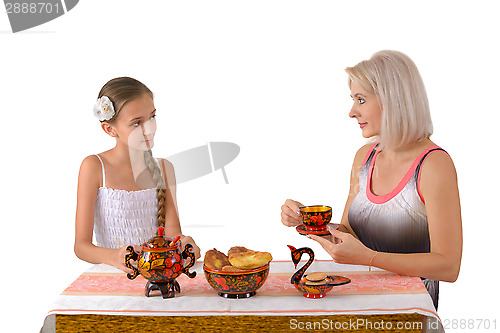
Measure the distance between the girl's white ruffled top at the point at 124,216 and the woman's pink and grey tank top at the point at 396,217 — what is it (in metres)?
1.23

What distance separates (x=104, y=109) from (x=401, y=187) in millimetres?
1752

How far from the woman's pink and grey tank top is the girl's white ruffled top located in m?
1.23

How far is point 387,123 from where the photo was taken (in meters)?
3.00

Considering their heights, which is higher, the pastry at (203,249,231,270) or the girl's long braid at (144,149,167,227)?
the girl's long braid at (144,149,167,227)

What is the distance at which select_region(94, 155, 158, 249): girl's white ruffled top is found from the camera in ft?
10.8

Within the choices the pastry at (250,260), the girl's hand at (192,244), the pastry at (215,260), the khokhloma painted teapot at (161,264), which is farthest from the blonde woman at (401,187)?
the khokhloma painted teapot at (161,264)

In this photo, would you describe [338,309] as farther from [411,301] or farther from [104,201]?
[104,201]

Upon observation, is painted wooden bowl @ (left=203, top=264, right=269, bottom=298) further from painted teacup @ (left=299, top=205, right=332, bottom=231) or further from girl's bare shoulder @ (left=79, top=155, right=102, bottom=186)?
girl's bare shoulder @ (left=79, top=155, right=102, bottom=186)

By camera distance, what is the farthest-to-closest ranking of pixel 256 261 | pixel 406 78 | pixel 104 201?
1. pixel 104 201
2. pixel 406 78
3. pixel 256 261

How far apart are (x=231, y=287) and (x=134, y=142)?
129 cm

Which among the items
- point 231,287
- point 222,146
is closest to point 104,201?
point 222,146

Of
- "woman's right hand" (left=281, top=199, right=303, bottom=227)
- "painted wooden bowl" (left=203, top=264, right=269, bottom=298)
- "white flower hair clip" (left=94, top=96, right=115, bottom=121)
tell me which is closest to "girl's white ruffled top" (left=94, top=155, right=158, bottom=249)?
"white flower hair clip" (left=94, top=96, right=115, bottom=121)

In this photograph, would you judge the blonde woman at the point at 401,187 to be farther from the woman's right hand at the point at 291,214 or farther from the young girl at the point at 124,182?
the young girl at the point at 124,182

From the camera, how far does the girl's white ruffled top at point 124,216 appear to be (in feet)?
10.8
